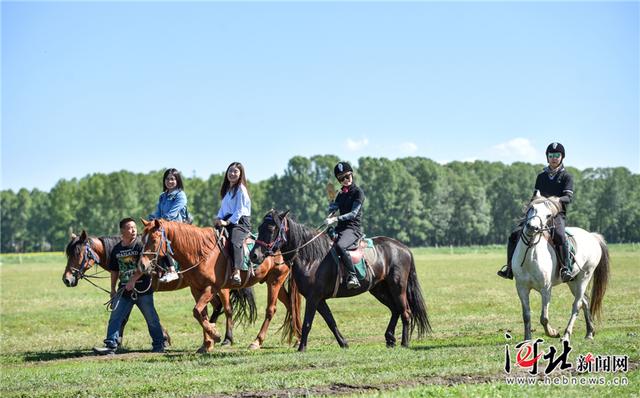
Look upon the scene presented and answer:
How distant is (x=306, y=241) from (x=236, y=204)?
1.76 meters

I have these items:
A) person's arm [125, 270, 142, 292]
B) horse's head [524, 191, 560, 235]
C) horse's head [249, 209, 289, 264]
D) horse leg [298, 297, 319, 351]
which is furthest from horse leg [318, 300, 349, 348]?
horse's head [524, 191, 560, 235]

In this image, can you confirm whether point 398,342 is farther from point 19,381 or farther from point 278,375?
point 19,381

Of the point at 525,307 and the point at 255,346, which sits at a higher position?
the point at 525,307

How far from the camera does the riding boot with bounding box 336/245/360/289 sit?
1396 cm

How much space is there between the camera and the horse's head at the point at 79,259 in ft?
A: 52.1

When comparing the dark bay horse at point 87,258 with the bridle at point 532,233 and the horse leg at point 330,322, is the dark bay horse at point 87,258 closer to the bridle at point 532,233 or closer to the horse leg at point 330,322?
the horse leg at point 330,322

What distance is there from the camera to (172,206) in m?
15.6

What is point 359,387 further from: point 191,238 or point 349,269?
point 191,238

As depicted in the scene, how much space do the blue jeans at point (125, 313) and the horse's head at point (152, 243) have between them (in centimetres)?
199

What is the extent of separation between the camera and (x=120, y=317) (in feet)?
50.6

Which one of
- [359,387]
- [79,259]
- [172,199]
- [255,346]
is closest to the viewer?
[359,387]

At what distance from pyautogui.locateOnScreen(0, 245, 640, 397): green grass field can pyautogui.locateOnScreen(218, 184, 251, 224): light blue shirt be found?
107 inches

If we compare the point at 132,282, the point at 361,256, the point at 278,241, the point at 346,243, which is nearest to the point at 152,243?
the point at 132,282

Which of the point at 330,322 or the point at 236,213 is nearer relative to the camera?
the point at 330,322
